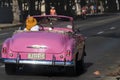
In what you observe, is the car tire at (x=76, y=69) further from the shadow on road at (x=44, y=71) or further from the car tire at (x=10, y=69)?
the car tire at (x=10, y=69)

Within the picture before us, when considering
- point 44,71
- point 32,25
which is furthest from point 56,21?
point 44,71

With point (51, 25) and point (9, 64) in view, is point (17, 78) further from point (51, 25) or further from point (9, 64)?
point (51, 25)

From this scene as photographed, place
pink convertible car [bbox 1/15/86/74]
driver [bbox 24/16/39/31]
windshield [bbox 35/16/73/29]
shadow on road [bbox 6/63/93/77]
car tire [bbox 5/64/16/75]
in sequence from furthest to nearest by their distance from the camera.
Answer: windshield [bbox 35/16/73/29]
driver [bbox 24/16/39/31]
shadow on road [bbox 6/63/93/77]
car tire [bbox 5/64/16/75]
pink convertible car [bbox 1/15/86/74]

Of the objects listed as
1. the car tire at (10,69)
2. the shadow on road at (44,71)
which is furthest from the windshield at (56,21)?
the car tire at (10,69)

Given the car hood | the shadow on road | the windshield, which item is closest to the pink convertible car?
the car hood

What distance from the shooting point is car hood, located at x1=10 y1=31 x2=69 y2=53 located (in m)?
12.2

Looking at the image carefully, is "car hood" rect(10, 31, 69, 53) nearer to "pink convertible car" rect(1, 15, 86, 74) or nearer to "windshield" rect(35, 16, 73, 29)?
"pink convertible car" rect(1, 15, 86, 74)

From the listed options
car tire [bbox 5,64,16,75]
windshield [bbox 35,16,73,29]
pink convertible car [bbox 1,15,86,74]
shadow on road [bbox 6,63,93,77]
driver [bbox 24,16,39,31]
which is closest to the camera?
pink convertible car [bbox 1,15,86,74]

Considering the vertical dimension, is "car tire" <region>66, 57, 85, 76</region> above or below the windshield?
below

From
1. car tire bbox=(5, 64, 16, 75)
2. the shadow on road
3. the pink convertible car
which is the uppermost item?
the pink convertible car

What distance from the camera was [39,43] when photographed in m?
12.3

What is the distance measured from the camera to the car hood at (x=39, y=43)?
12.2 meters

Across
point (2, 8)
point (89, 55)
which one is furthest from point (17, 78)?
point (2, 8)

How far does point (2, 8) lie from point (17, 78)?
4974cm
